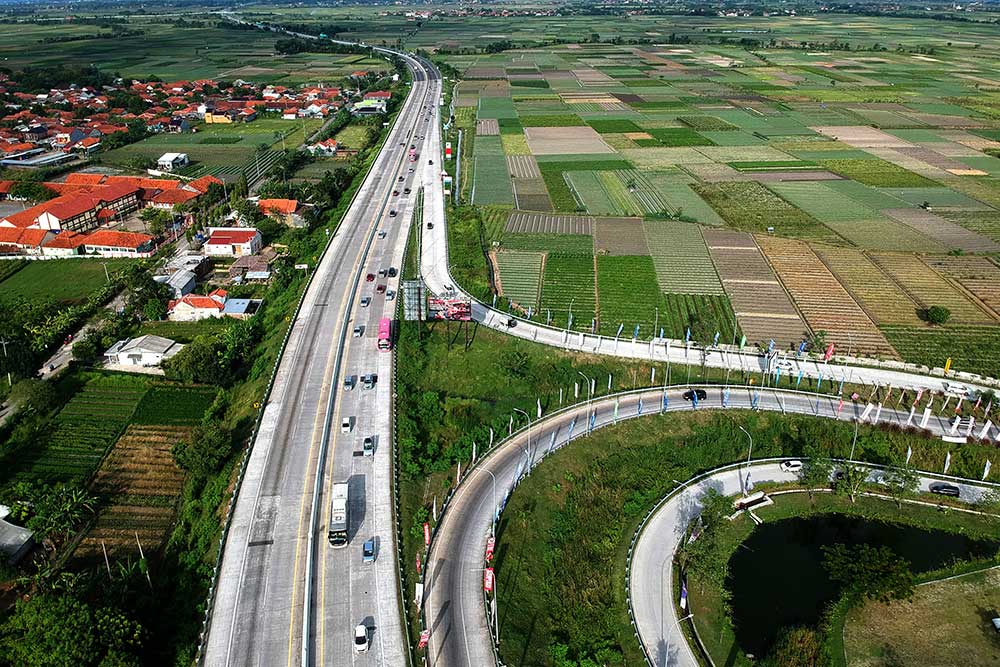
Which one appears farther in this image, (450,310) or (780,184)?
(780,184)

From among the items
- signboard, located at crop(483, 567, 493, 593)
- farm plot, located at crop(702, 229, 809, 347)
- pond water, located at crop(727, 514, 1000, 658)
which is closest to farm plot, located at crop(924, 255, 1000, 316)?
farm plot, located at crop(702, 229, 809, 347)

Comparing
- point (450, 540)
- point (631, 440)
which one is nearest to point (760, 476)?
point (631, 440)

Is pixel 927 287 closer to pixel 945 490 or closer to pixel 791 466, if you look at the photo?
pixel 945 490

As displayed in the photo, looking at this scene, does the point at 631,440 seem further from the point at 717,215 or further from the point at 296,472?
the point at 717,215

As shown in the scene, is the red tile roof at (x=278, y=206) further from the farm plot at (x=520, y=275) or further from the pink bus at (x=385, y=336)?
the pink bus at (x=385, y=336)

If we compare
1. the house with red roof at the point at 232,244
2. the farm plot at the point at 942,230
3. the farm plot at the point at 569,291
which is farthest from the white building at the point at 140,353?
the farm plot at the point at 942,230

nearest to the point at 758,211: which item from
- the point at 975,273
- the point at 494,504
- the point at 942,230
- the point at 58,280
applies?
the point at 942,230

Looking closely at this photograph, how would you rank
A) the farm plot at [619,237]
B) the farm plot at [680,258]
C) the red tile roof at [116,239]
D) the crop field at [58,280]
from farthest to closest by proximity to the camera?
the red tile roof at [116,239] < the farm plot at [619,237] < the farm plot at [680,258] < the crop field at [58,280]
